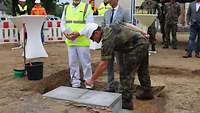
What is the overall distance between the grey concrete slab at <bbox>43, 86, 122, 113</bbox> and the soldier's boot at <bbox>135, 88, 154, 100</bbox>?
5.27ft

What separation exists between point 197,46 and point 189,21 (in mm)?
864

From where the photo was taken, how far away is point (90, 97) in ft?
16.5

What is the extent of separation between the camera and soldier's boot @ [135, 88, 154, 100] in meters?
6.66

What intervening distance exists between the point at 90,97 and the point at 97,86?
105 inches

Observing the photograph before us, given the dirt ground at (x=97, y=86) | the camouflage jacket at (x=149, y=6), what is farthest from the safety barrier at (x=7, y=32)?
the camouflage jacket at (x=149, y=6)

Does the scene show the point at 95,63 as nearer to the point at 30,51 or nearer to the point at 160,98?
the point at 30,51

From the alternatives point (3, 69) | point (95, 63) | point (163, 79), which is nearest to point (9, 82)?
point (3, 69)

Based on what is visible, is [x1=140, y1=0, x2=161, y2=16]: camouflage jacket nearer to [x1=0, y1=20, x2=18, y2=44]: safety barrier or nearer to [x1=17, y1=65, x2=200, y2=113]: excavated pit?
[x1=17, y1=65, x2=200, y2=113]: excavated pit

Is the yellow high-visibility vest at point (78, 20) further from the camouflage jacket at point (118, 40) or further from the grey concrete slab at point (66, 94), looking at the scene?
the grey concrete slab at point (66, 94)

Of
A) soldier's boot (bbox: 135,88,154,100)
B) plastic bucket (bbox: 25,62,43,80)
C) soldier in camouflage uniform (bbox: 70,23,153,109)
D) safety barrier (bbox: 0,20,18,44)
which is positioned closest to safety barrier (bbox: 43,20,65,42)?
safety barrier (bbox: 0,20,18,44)

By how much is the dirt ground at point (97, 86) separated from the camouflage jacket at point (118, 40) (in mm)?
846

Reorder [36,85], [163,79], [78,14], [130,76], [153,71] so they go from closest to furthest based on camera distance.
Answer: [130,76] < [78,14] < [36,85] < [163,79] < [153,71]

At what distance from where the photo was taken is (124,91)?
5.71 metres

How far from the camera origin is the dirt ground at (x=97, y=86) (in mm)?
4844
